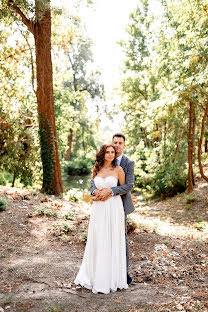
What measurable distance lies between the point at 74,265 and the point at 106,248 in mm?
1292

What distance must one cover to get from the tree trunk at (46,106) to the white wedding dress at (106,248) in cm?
753

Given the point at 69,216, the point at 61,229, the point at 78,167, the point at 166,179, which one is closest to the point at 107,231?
the point at 61,229

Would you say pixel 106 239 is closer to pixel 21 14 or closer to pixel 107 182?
pixel 107 182

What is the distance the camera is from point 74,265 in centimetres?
515

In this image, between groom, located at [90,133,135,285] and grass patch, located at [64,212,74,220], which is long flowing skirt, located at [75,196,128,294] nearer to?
groom, located at [90,133,135,285]

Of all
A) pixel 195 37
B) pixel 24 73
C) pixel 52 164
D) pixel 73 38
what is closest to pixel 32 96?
pixel 24 73

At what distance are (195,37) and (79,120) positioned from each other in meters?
22.5

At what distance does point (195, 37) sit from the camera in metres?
8.88

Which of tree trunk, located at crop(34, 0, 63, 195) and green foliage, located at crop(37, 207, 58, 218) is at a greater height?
A: tree trunk, located at crop(34, 0, 63, 195)

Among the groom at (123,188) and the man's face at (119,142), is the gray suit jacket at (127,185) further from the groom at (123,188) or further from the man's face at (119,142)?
the man's face at (119,142)

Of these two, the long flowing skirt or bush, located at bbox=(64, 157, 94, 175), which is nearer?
the long flowing skirt

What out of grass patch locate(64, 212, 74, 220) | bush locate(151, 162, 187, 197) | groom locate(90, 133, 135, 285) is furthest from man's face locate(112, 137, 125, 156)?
bush locate(151, 162, 187, 197)

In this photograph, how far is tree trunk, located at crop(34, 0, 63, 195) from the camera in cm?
1104

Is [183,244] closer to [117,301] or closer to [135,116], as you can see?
[117,301]
